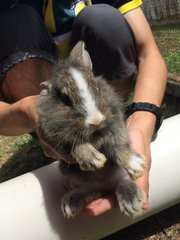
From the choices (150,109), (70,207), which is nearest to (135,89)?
(150,109)

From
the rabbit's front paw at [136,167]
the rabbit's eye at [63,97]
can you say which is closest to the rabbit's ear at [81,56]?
the rabbit's eye at [63,97]

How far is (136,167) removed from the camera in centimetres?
179

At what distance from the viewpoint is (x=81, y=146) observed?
1.70 m

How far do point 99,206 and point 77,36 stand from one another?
102cm

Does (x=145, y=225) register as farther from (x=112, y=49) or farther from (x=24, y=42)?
(x=24, y=42)

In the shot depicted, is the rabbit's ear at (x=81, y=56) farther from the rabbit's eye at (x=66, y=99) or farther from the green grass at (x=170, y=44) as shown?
the green grass at (x=170, y=44)

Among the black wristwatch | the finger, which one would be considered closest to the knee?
the black wristwatch

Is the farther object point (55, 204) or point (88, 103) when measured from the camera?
point (55, 204)

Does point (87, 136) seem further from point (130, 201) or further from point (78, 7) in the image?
point (78, 7)

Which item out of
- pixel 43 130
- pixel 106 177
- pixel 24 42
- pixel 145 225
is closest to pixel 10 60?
pixel 24 42

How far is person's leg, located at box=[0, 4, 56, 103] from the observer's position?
7.84 feet

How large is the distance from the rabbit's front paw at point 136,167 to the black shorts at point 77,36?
2.73ft

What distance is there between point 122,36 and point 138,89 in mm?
291

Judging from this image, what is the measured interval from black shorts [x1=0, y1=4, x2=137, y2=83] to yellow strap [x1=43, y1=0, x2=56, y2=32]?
0.40ft
